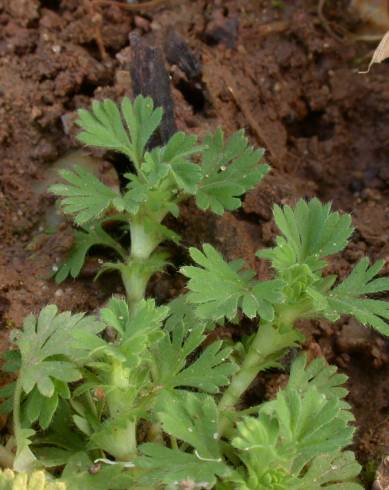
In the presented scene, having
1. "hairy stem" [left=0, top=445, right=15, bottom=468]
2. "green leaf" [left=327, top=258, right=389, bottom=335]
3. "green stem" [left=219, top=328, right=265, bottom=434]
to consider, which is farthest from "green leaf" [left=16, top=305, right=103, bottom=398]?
"green leaf" [left=327, top=258, right=389, bottom=335]

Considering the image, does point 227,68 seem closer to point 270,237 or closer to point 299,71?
point 299,71

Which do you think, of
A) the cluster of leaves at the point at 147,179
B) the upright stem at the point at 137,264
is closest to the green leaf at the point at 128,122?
the cluster of leaves at the point at 147,179

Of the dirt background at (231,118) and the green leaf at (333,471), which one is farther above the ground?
the dirt background at (231,118)

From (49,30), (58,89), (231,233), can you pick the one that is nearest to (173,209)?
(231,233)

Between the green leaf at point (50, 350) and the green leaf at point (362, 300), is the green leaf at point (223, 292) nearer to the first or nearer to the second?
the green leaf at point (362, 300)

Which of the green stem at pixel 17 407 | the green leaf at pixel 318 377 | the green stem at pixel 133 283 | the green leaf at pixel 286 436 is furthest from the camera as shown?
the green stem at pixel 133 283

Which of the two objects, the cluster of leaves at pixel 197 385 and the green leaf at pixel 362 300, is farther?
the green leaf at pixel 362 300

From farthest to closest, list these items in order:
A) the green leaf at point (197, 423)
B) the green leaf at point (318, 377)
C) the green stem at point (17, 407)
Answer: the green leaf at point (318, 377) < the green stem at point (17, 407) < the green leaf at point (197, 423)
